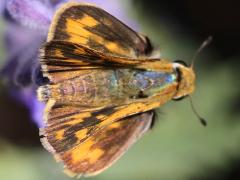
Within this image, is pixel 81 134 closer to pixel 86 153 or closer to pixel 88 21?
pixel 86 153

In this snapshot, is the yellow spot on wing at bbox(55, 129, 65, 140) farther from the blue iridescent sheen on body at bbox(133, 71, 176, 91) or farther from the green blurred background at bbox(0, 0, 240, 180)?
the green blurred background at bbox(0, 0, 240, 180)

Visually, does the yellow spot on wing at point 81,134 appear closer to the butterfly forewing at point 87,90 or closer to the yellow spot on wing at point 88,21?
the butterfly forewing at point 87,90

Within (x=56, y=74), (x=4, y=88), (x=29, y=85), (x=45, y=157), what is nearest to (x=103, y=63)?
(x=56, y=74)

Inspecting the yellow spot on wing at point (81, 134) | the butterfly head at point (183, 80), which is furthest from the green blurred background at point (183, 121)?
the yellow spot on wing at point (81, 134)

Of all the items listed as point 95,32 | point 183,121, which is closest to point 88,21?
point 95,32

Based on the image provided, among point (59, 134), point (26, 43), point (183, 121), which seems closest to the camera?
point (59, 134)

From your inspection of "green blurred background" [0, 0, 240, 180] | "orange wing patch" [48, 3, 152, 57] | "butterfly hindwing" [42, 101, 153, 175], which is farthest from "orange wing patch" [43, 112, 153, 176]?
"green blurred background" [0, 0, 240, 180]
